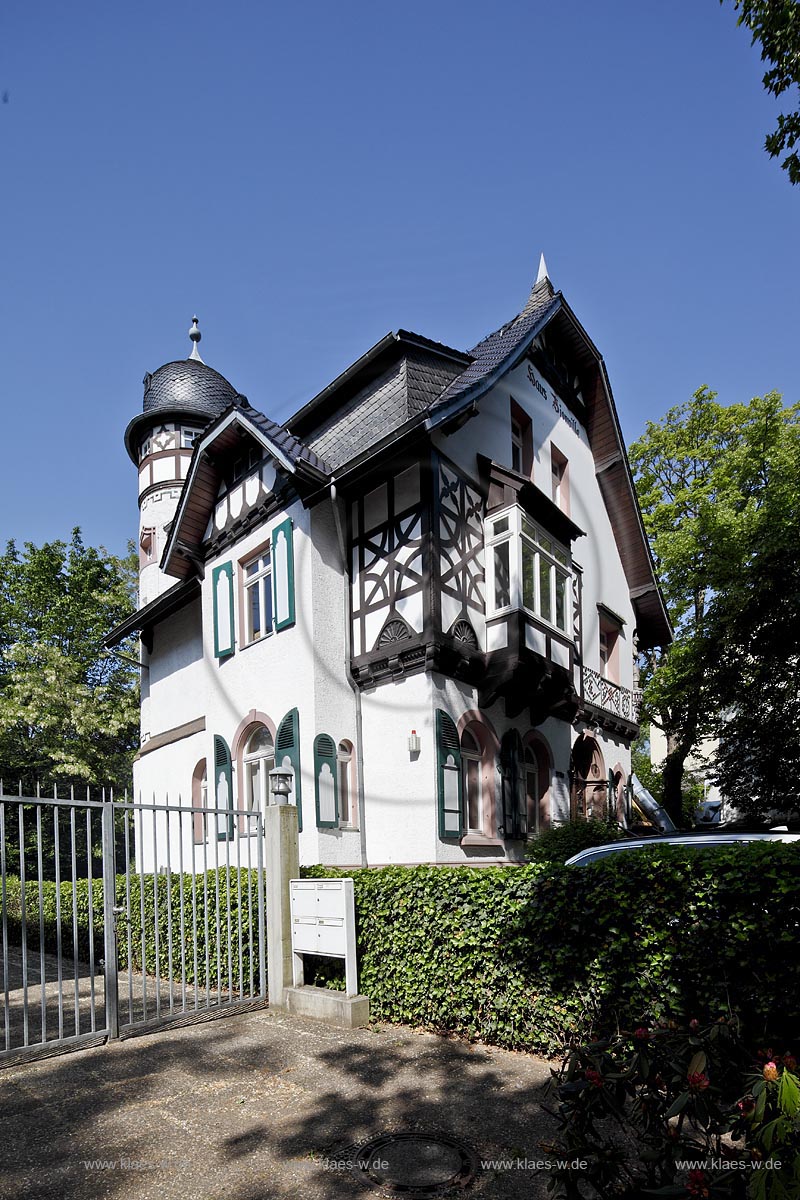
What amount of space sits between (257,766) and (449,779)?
3714 millimetres

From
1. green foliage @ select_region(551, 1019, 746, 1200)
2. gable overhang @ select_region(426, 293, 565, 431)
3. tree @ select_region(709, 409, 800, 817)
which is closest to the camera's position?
green foliage @ select_region(551, 1019, 746, 1200)

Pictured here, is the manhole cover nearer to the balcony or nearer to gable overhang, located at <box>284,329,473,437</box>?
gable overhang, located at <box>284,329,473,437</box>

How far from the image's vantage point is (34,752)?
29.5m

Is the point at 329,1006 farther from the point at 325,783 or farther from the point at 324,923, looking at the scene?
the point at 325,783

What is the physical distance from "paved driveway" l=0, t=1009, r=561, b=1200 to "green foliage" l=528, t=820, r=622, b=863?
19.9ft

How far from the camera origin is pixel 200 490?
1623 cm

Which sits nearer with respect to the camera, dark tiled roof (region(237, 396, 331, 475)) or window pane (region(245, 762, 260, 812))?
dark tiled roof (region(237, 396, 331, 475))

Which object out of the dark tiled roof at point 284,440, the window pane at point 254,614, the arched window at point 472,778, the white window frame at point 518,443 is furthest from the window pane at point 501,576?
the window pane at point 254,614

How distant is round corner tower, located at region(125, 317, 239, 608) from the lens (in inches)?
911

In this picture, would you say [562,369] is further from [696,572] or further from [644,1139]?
[644,1139]

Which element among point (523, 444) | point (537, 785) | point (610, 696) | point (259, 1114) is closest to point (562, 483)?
point (523, 444)

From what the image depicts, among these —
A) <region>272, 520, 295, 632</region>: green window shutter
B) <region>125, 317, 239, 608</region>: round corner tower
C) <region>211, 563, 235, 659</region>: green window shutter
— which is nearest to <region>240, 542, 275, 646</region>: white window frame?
<region>211, 563, 235, 659</region>: green window shutter

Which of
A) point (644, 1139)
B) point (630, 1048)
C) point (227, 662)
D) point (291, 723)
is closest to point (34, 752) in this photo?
point (227, 662)

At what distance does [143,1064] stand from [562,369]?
1587 centimetres
